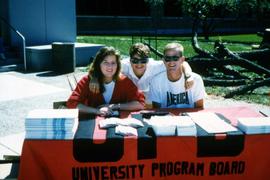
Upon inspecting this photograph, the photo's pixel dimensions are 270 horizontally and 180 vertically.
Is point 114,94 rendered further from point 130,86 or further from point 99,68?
point 99,68

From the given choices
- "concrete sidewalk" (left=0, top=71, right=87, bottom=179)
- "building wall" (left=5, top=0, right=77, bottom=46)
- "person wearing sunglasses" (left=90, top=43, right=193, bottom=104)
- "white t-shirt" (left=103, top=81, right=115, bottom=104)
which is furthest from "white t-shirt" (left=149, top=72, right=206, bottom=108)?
"building wall" (left=5, top=0, right=77, bottom=46)

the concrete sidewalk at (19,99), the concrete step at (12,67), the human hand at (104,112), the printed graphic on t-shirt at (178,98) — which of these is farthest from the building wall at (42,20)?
the human hand at (104,112)

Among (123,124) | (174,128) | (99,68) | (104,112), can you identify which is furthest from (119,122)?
(99,68)

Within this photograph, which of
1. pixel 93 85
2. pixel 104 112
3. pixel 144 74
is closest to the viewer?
pixel 104 112

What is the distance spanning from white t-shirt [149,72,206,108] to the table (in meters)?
1.28

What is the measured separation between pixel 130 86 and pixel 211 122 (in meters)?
1.13

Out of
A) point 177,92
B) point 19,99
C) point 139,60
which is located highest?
point 139,60

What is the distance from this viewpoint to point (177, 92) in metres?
4.66

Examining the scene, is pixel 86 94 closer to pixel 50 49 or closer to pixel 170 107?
pixel 170 107

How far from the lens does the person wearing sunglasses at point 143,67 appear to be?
4715 millimetres

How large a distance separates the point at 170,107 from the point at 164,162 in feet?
4.42

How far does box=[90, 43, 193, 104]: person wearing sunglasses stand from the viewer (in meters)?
4.71

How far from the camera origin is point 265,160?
3463 millimetres

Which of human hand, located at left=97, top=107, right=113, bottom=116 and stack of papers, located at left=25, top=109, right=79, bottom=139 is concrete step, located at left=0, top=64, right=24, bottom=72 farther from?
stack of papers, located at left=25, top=109, right=79, bottom=139
